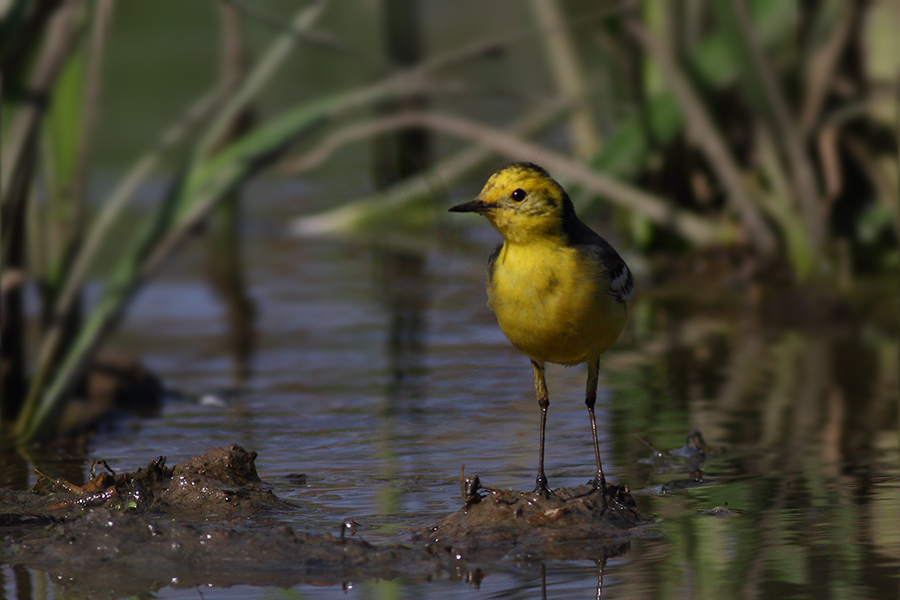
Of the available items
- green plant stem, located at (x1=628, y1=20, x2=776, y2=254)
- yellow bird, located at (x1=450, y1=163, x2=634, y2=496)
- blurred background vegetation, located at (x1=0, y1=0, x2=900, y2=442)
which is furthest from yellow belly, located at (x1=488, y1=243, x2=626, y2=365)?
green plant stem, located at (x1=628, y1=20, x2=776, y2=254)

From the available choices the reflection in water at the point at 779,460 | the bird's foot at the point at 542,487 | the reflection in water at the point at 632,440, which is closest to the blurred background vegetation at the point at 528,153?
the reflection in water at the point at 632,440

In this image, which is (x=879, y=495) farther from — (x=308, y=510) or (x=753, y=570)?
(x=308, y=510)

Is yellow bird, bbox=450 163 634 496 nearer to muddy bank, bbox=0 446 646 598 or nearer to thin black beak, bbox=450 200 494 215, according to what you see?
thin black beak, bbox=450 200 494 215

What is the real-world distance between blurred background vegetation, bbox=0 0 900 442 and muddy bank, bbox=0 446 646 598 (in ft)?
3.53

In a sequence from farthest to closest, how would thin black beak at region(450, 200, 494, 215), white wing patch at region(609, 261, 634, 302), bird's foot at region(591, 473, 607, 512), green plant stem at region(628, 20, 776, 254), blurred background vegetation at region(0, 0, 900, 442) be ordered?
1. green plant stem at region(628, 20, 776, 254)
2. blurred background vegetation at region(0, 0, 900, 442)
3. white wing patch at region(609, 261, 634, 302)
4. thin black beak at region(450, 200, 494, 215)
5. bird's foot at region(591, 473, 607, 512)

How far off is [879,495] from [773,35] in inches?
142

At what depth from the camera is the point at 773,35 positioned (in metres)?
6.93

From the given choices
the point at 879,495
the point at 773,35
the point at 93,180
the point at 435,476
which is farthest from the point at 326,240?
the point at 879,495

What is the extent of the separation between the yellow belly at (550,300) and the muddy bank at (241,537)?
43cm

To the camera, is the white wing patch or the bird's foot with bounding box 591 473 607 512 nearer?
the bird's foot with bounding box 591 473 607 512

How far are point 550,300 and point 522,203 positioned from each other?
0.95ft

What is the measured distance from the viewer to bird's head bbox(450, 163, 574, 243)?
12.6 feet

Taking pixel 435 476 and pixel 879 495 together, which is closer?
pixel 879 495

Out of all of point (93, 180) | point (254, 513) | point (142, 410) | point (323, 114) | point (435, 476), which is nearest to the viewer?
point (254, 513)
